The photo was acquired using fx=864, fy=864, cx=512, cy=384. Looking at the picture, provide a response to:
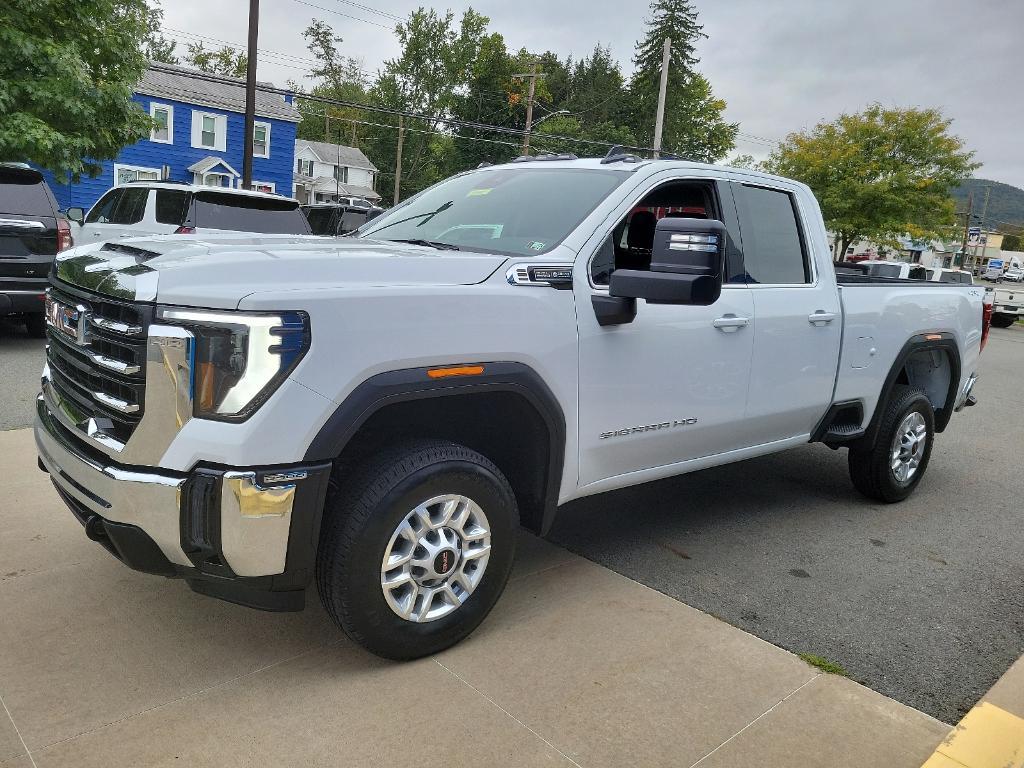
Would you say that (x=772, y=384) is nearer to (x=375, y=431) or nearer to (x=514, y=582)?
(x=514, y=582)

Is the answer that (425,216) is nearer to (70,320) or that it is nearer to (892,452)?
(70,320)

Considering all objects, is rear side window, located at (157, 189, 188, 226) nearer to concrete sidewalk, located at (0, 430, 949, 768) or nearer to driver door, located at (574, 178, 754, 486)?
concrete sidewalk, located at (0, 430, 949, 768)

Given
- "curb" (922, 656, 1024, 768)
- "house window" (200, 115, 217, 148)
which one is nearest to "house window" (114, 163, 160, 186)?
"house window" (200, 115, 217, 148)

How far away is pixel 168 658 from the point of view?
311cm

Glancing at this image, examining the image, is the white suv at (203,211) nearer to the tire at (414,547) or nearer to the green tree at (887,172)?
the tire at (414,547)

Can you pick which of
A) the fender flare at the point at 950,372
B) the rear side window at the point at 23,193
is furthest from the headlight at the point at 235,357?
the rear side window at the point at 23,193

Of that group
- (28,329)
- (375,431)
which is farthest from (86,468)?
(28,329)

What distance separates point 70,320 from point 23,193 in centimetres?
690

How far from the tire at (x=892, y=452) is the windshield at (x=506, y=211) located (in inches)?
102

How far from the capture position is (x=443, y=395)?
9.72 ft

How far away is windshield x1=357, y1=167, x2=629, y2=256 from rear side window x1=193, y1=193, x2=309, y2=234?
5528 millimetres

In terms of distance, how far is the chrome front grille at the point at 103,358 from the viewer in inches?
104

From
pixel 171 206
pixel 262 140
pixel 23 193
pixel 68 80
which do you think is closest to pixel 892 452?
pixel 171 206

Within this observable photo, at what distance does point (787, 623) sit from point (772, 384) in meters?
1.22
